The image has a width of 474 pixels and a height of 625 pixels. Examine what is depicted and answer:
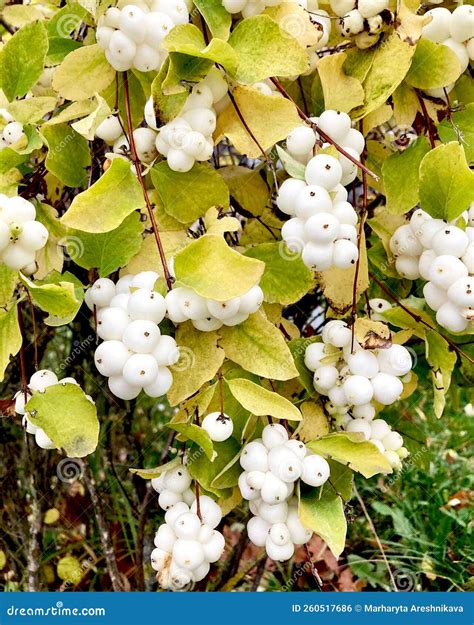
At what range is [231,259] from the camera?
35 cm

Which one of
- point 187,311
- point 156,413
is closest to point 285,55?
point 187,311

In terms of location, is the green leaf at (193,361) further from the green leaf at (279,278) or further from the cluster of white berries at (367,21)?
the cluster of white berries at (367,21)

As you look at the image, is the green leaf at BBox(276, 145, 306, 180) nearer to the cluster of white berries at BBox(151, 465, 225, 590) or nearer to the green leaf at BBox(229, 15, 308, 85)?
the green leaf at BBox(229, 15, 308, 85)

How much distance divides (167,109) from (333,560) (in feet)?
2.86

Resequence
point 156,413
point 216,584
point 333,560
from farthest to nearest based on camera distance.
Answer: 1. point 156,413
2. point 333,560
3. point 216,584

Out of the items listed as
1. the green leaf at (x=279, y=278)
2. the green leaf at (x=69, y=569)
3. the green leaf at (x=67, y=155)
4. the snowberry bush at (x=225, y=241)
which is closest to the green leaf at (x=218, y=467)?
the snowberry bush at (x=225, y=241)

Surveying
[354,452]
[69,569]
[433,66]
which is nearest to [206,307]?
[354,452]

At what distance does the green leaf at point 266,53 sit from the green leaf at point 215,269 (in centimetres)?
11

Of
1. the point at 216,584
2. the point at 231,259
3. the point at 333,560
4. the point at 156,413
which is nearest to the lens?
the point at 231,259

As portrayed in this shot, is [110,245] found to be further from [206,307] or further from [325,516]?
[325,516]

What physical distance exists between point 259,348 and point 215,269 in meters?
0.06

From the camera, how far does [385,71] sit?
Answer: 1.38ft

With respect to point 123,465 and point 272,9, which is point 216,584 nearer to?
point 123,465

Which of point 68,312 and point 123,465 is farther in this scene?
point 123,465
